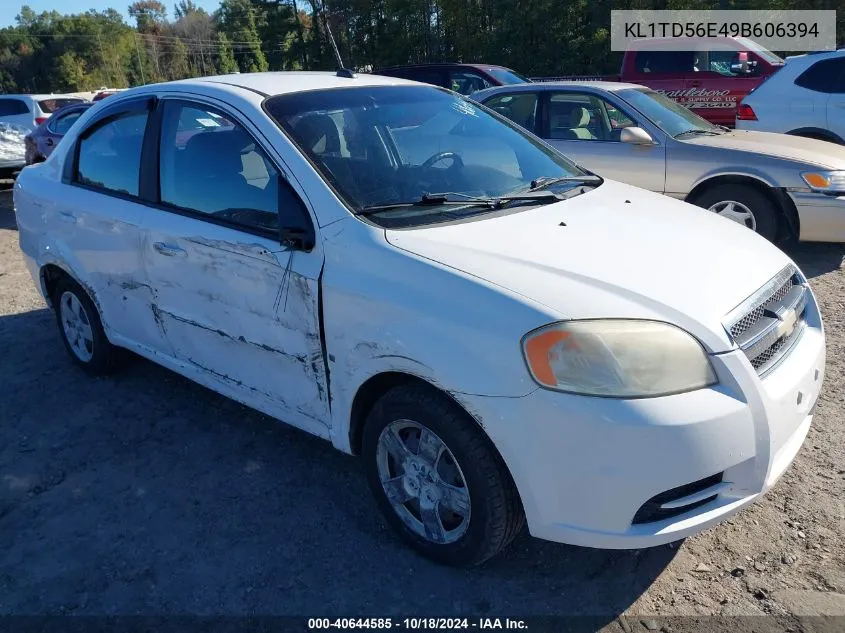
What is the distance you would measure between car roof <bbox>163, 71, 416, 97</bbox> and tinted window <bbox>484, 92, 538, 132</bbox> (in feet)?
12.5

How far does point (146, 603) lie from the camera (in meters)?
2.68

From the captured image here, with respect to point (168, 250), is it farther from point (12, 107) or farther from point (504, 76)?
point (12, 107)

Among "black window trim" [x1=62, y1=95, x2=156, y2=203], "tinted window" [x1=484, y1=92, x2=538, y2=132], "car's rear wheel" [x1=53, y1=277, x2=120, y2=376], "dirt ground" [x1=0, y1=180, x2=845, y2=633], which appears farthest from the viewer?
"tinted window" [x1=484, y1=92, x2=538, y2=132]

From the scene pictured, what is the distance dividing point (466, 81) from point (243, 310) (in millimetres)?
10436

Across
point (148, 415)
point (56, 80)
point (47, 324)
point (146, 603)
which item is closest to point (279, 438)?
point (148, 415)

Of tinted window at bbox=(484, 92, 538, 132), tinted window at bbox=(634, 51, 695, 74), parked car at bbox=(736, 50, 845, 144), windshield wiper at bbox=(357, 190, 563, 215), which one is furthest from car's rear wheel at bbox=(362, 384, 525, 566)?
tinted window at bbox=(634, 51, 695, 74)

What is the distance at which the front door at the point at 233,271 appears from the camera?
294cm

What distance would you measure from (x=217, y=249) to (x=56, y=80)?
270 feet

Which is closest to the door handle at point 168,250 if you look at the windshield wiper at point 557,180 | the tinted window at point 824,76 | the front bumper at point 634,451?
the windshield wiper at point 557,180

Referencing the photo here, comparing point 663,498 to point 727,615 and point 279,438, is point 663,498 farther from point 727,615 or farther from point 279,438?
point 279,438

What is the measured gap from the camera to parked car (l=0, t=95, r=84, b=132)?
Answer: 46.6 ft

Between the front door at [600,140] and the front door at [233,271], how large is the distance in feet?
14.1

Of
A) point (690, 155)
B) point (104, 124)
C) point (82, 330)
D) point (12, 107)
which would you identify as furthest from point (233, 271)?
point (12, 107)

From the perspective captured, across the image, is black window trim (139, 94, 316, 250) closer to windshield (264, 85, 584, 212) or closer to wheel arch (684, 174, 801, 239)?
windshield (264, 85, 584, 212)
